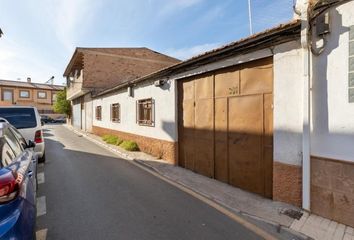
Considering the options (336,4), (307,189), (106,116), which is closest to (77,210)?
(307,189)

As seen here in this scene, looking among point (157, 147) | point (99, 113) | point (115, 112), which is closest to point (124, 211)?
point (157, 147)

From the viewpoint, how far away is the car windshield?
26.2 feet

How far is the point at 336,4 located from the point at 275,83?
1.55 metres

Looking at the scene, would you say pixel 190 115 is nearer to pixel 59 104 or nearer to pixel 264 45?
pixel 264 45

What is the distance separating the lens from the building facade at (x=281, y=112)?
3873 mm

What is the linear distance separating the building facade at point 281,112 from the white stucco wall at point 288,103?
18 mm

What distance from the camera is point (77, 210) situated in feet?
15.0

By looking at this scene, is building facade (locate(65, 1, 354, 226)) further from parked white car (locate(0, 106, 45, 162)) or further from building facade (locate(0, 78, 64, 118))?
building facade (locate(0, 78, 64, 118))

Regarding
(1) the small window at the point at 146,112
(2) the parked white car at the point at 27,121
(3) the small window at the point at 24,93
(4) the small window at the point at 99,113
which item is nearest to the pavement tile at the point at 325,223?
(1) the small window at the point at 146,112

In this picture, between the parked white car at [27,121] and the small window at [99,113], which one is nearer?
the parked white car at [27,121]

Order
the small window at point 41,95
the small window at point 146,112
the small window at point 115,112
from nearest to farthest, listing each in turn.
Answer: the small window at point 146,112 → the small window at point 115,112 → the small window at point 41,95

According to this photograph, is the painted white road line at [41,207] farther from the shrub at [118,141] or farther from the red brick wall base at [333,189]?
the shrub at [118,141]

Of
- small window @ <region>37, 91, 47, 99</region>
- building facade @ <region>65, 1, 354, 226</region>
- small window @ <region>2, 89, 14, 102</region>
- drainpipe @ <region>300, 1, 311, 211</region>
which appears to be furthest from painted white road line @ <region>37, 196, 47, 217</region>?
small window @ <region>37, 91, 47, 99</region>

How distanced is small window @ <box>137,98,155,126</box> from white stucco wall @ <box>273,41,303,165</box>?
5732 millimetres
